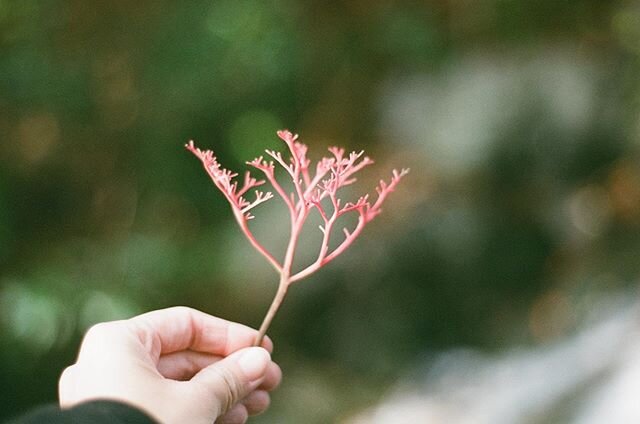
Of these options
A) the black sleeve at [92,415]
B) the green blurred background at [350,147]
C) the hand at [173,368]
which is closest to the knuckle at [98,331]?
the hand at [173,368]

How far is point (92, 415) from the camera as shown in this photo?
53cm

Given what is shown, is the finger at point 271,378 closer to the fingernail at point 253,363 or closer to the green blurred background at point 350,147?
the fingernail at point 253,363

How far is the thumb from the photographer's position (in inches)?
25.6

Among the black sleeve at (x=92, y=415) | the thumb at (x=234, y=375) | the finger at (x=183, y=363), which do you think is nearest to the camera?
the black sleeve at (x=92, y=415)

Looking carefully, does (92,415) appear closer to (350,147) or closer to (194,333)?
(194,333)

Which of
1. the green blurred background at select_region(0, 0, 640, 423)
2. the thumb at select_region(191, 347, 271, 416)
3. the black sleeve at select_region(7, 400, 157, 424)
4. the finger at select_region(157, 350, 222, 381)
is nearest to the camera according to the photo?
the black sleeve at select_region(7, 400, 157, 424)

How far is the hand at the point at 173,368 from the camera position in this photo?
23.9 inches

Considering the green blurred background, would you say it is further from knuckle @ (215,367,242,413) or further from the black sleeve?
the black sleeve

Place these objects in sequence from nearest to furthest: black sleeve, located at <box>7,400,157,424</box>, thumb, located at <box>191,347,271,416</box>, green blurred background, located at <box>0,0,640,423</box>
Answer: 1. black sleeve, located at <box>7,400,157,424</box>
2. thumb, located at <box>191,347,271,416</box>
3. green blurred background, located at <box>0,0,640,423</box>

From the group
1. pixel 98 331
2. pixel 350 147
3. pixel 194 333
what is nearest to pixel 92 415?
pixel 98 331

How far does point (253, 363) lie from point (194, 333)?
0.12 meters

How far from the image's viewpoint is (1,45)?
171 centimetres

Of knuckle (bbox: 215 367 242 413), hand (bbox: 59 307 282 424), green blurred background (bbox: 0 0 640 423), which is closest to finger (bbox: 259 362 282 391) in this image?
hand (bbox: 59 307 282 424)

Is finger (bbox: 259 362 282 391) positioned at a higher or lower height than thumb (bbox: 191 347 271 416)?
higher
